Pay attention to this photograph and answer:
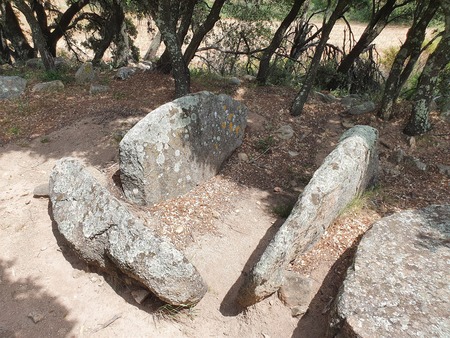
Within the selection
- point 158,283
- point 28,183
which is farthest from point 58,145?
point 158,283

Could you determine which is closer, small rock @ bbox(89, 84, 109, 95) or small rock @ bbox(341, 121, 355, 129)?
small rock @ bbox(341, 121, 355, 129)

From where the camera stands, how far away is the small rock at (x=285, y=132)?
6684 millimetres

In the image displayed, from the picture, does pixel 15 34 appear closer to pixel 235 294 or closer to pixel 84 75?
pixel 84 75

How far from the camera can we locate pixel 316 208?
146 inches

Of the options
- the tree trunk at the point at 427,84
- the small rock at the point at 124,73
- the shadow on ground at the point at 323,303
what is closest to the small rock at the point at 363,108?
→ the tree trunk at the point at 427,84

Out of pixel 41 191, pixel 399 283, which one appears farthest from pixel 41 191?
pixel 399 283

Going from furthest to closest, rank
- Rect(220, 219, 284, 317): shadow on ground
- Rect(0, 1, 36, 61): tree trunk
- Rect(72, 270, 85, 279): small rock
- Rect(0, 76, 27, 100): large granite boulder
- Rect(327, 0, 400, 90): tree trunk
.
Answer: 1. Rect(0, 1, 36, 61): tree trunk
2. Rect(327, 0, 400, 90): tree trunk
3. Rect(0, 76, 27, 100): large granite boulder
4. Rect(72, 270, 85, 279): small rock
5. Rect(220, 219, 284, 317): shadow on ground

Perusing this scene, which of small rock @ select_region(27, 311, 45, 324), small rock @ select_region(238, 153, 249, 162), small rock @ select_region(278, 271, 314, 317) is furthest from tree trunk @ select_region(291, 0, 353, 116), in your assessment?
small rock @ select_region(27, 311, 45, 324)

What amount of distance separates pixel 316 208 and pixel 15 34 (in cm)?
1301

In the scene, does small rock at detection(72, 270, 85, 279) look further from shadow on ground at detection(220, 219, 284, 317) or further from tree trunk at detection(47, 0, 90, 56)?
tree trunk at detection(47, 0, 90, 56)

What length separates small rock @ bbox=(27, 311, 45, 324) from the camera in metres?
3.43

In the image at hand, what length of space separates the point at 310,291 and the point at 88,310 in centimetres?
256

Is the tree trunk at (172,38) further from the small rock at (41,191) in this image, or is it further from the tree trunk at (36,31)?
the tree trunk at (36,31)

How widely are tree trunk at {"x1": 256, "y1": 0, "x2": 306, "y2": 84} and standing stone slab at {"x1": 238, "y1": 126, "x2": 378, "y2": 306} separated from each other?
4.33 metres
